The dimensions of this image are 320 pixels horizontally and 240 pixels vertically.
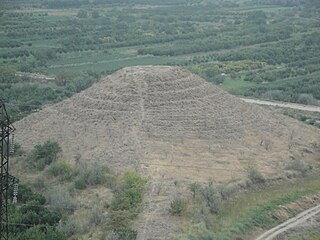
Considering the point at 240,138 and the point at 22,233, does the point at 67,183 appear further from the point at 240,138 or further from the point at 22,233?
the point at 240,138

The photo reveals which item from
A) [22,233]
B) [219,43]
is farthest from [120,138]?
[219,43]

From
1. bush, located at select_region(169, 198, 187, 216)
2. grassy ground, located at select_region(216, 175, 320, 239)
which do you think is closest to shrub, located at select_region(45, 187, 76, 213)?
bush, located at select_region(169, 198, 187, 216)

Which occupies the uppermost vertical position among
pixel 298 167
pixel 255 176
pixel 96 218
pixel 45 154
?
pixel 45 154

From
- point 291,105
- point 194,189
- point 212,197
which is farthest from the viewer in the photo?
point 291,105

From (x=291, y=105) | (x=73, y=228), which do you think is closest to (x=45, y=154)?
(x=73, y=228)

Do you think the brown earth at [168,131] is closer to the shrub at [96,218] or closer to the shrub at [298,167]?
the shrub at [298,167]

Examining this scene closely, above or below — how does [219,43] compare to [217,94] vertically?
below

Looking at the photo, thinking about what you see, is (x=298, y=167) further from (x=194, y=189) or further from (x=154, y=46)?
→ (x=154, y=46)
